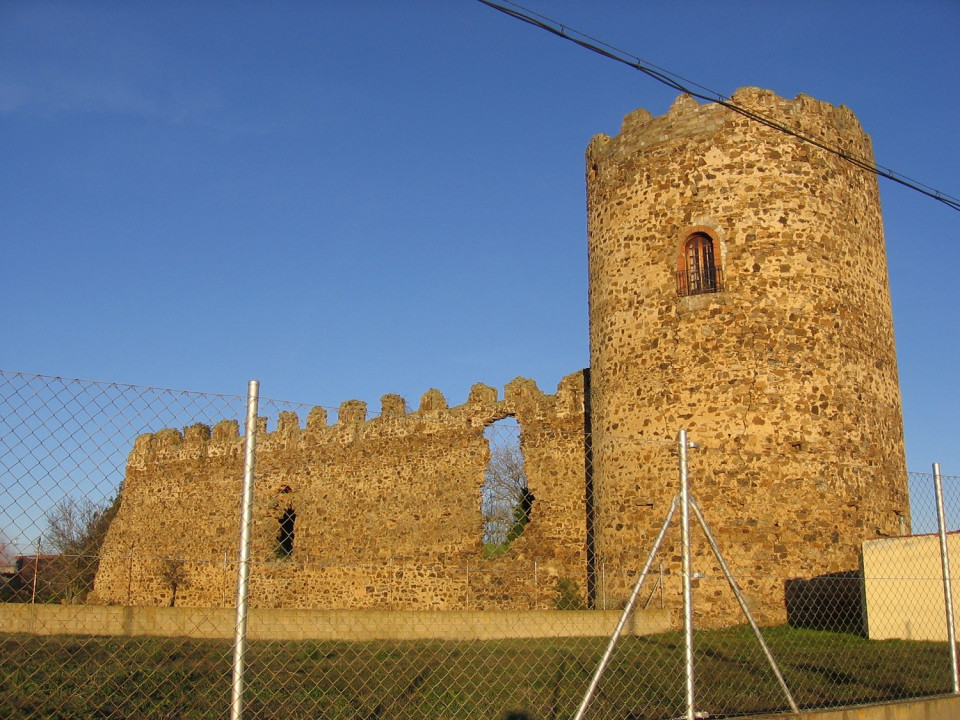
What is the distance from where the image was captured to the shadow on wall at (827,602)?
13.0 m

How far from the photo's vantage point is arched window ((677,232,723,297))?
14.3 metres

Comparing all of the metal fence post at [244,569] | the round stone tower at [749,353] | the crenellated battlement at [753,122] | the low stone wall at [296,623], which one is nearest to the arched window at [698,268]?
the round stone tower at [749,353]

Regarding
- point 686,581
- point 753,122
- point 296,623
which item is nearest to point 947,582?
point 686,581

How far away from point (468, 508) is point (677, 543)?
6.08 metres

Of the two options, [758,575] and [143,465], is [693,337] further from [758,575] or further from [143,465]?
[143,465]

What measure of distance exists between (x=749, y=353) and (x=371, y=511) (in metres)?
9.70

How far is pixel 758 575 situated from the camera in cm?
1320

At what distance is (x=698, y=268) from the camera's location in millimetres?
14484

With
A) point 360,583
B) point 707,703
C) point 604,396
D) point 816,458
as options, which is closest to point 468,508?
point 360,583

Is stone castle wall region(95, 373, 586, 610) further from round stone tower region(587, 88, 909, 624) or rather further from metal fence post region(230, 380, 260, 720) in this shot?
metal fence post region(230, 380, 260, 720)

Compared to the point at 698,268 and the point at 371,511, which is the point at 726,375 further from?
the point at 371,511

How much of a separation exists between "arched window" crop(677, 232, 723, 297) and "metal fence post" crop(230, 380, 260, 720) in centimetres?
1031

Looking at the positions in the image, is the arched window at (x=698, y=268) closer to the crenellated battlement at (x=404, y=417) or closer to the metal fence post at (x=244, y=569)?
the crenellated battlement at (x=404, y=417)

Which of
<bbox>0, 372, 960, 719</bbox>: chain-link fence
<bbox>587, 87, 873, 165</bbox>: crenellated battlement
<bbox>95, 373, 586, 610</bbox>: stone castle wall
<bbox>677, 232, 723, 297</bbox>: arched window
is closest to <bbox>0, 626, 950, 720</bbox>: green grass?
<bbox>0, 372, 960, 719</bbox>: chain-link fence
